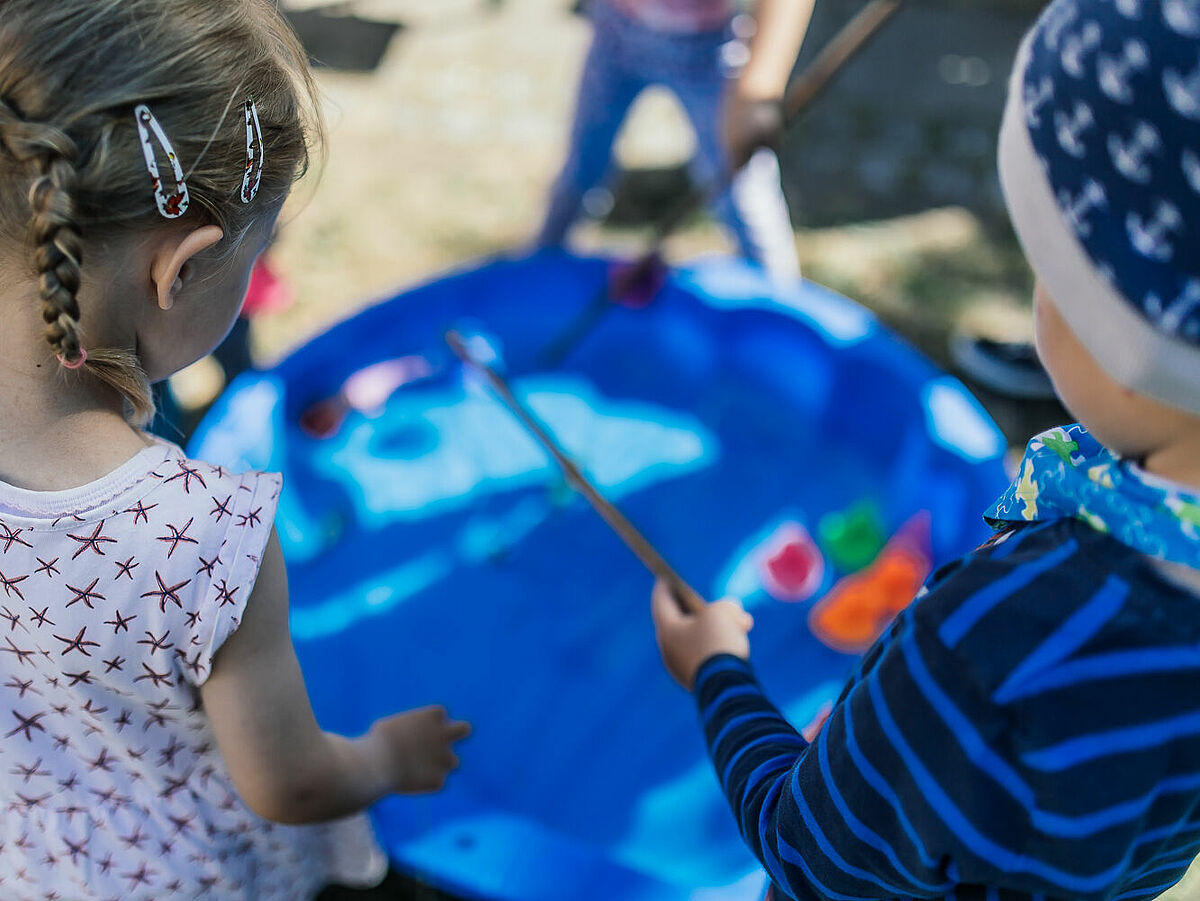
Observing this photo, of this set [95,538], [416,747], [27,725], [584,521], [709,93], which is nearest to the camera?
[95,538]

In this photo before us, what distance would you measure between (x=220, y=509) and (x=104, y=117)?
24 centimetres

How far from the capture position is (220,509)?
25.4 inches

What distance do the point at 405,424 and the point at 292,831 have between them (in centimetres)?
113

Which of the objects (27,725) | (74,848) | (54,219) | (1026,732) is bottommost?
(74,848)

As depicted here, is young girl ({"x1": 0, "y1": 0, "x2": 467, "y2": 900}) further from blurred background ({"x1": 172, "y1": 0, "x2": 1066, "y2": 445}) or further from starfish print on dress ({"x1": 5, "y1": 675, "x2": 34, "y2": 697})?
blurred background ({"x1": 172, "y1": 0, "x2": 1066, "y2": 445})

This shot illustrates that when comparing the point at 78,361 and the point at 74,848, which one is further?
the point at 74,848

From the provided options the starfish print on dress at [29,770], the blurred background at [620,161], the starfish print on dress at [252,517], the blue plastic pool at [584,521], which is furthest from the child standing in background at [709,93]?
the starfish print on dress at [29,770]

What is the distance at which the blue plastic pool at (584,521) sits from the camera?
137 centimetres

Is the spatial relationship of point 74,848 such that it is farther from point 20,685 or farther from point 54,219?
point 54,219

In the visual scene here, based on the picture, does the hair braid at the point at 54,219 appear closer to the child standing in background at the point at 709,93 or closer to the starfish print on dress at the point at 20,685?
the starfish print on dress at the point at 20,685

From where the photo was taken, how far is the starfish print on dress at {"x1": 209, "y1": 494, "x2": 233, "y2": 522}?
0.64 metres

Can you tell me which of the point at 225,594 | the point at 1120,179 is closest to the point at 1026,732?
the point at 1120,179

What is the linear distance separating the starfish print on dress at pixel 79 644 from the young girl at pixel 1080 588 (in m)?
0.46

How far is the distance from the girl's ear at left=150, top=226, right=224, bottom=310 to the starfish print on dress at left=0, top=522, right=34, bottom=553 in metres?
0.17
